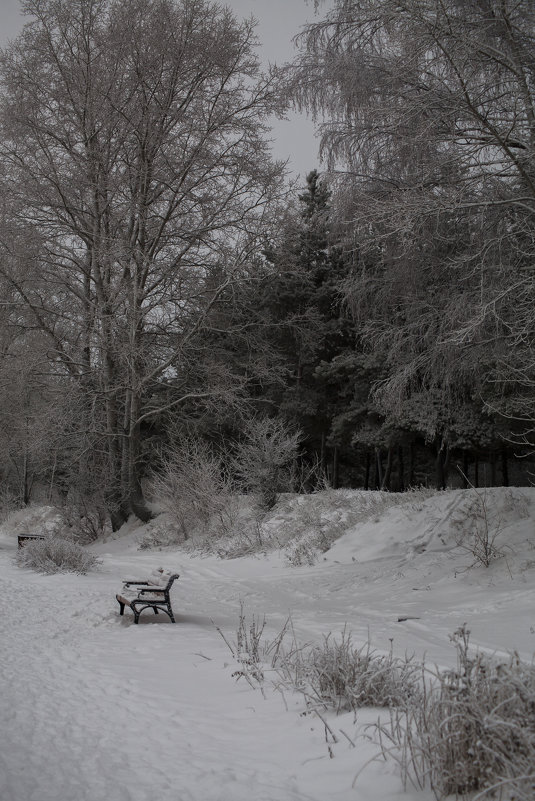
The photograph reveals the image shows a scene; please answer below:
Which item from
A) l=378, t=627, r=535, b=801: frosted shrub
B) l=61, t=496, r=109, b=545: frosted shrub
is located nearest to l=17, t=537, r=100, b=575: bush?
l=61, t=496, r=109, b=545: frosted shrub

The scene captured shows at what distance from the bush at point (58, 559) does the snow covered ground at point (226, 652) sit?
1.09ft

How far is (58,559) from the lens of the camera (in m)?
11.0

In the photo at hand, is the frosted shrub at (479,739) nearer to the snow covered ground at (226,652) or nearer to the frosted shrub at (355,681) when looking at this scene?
the snow covered ground at (226,652)

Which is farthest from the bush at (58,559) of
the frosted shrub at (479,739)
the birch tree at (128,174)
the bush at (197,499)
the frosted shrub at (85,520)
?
the frosted shrub at (479,739)

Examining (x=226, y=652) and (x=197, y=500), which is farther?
(x=197, y=500)

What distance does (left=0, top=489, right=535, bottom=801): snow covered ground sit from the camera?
9.99 feet

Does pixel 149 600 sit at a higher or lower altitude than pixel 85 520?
higher

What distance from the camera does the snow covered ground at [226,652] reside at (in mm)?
3045

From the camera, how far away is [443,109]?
7.64m

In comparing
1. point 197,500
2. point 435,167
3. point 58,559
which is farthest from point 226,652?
point 197,500

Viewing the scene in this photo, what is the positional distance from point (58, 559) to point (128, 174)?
34.4 feet

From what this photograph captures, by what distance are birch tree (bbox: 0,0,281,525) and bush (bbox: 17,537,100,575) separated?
534cm

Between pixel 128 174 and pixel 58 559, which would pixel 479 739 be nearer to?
pixel 58 559

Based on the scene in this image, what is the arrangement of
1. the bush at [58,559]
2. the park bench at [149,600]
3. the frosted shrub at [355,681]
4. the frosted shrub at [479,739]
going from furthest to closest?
the bush at [58,559] < the park bench at [149,600] < the frosted shrub at [355,681] < the frosted shrub at [479,739]
